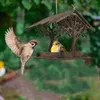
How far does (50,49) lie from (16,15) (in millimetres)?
4706

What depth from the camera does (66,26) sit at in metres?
5.06

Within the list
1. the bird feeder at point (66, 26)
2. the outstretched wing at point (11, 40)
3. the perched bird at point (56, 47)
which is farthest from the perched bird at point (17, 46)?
the perched bird at point (56, 47)

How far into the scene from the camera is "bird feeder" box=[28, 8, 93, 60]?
4.91 metres

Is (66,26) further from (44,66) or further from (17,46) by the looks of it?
(44,66)

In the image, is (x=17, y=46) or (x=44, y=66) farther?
(x=44, y=66)

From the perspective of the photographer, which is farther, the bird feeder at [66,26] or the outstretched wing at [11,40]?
the bird feeder at [66,26]

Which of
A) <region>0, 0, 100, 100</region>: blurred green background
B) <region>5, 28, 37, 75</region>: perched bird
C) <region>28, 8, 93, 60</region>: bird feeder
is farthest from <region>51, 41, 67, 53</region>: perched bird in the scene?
<region>0, 0, 100, 100</region>: blurred green background

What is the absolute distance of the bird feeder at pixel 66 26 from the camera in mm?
4910

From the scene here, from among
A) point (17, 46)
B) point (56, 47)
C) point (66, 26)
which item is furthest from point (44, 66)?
point (17, 46)

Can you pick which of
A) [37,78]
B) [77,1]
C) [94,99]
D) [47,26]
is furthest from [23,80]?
[47,26]

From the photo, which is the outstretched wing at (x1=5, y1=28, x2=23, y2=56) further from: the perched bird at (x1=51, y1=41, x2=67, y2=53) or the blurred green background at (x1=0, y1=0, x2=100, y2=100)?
the blurred green background at (x1=0, y1=0, x2=100, y2=100)

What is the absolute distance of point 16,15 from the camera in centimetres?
987

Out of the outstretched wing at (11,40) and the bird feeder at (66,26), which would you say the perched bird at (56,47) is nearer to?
the bird feeder at (66,26)

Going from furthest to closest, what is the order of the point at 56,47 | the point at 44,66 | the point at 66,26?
the point at 44,66
the point at 56,47
the point at 66,26
